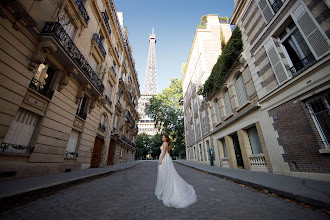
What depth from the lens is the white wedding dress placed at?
3.04 m

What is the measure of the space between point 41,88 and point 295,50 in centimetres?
1213

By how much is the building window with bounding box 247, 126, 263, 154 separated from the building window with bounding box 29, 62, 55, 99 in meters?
11.9

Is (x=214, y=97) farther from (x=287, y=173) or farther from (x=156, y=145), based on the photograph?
(x=156, y=145)

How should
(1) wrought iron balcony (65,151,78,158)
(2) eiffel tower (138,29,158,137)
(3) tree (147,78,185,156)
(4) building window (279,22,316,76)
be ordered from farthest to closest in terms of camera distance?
(2) eiffel tower (138,29,158,137) < (3) tree (147,78,185,156) < (1) wrought iron balcony (65,151,78,158) < (4) building window (279,22,316,76)

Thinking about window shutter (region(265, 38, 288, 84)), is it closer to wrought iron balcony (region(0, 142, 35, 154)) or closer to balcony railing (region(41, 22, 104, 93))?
balcony railing (region(41, 22, 104, 93))

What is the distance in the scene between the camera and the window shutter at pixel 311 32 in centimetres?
496

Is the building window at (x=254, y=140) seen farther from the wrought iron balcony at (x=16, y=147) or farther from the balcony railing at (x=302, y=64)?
the wrought iron balcony at (x=16, y=147)

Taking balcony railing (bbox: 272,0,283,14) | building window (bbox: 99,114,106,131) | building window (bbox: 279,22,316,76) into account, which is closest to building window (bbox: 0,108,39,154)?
building window (bbox: 99,114,106,131)

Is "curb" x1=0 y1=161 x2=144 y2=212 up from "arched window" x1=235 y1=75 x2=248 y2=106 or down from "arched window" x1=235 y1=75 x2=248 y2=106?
down

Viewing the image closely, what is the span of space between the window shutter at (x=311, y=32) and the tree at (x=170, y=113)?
26925mm

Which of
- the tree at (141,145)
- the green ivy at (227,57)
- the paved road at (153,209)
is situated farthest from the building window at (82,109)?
the tree at (141,145)

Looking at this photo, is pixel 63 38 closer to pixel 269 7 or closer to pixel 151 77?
pixel 269 7

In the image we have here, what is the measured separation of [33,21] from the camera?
5.33 m

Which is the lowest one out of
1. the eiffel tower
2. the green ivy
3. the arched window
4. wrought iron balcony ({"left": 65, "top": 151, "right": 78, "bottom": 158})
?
wrought iron balcony ({"left": 65, "top": 151, "right": 78, "bottom": 158})
